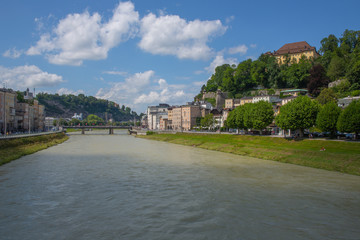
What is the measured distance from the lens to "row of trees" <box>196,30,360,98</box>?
9076cm

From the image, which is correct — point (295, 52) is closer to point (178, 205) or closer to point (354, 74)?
point (354, 74)

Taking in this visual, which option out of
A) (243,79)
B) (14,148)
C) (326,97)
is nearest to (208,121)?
(243,79)

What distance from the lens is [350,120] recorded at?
139 ft

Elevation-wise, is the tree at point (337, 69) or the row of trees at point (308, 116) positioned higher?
the tree at point (337, 69)

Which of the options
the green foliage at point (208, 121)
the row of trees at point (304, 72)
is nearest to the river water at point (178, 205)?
the row of trees at point (304, 72)

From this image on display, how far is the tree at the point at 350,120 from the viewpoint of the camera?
41.9m

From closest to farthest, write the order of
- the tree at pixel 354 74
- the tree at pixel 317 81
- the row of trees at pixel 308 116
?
the row of trees at pixel 308 116 < the tree at pixel 354 74 < the tree at pixel 317 81

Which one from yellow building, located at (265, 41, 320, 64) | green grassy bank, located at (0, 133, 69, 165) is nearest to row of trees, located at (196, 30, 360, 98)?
yellow building, located at (265, 41, 320, 64)

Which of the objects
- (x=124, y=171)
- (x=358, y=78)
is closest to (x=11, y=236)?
(x=124, y=171)

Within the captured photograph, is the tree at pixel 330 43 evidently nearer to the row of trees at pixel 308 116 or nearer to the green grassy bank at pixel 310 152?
the row of trees at pixel 308 116

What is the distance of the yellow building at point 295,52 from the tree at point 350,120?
91.1 meters

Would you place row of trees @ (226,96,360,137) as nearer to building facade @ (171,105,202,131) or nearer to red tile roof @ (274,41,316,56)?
building facade @ (171,105,202,131)

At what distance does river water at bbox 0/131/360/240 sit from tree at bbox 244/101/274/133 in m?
35.3

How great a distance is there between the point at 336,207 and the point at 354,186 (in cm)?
723
